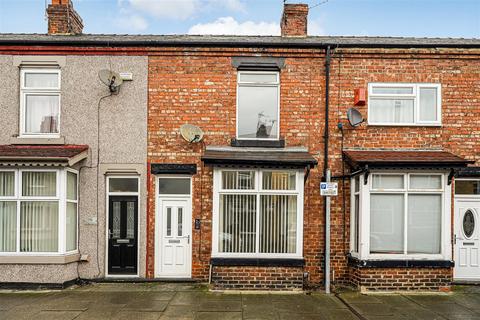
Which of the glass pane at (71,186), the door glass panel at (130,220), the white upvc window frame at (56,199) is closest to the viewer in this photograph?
the white upvc window frame at (56,199)

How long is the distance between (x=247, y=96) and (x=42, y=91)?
16.7ft

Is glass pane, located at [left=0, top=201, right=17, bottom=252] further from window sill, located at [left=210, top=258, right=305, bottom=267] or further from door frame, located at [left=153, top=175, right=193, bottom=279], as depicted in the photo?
window sill, located at [left=210, top=258, right=305, bottom=267]

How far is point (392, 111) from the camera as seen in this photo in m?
11.4

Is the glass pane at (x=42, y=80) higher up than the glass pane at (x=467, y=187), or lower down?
higher up

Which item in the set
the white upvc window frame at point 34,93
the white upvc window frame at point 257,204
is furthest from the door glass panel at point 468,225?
the white upvc window frame at point 34,93

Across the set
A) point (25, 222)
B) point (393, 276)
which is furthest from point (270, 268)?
point (25, 222)

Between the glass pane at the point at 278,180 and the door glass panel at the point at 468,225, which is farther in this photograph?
the door glass panel at the point at 468,225

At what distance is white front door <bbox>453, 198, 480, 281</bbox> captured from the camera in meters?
11.2

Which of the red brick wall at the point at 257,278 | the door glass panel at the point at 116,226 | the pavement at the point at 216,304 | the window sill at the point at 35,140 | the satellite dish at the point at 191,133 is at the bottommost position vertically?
the pavement at the point at 216,304

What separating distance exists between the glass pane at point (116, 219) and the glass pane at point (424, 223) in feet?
22.6

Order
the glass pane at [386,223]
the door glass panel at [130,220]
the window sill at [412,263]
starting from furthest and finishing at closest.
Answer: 1. the door glass panel at [130,220]
2. the glass pane at [386,223]
3. the window sill at [412,263]

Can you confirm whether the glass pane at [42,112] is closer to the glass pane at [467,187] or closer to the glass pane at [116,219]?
the glass pane at [116,219]

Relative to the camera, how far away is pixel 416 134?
11211mm

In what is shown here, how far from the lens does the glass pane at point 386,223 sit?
1055 cm
